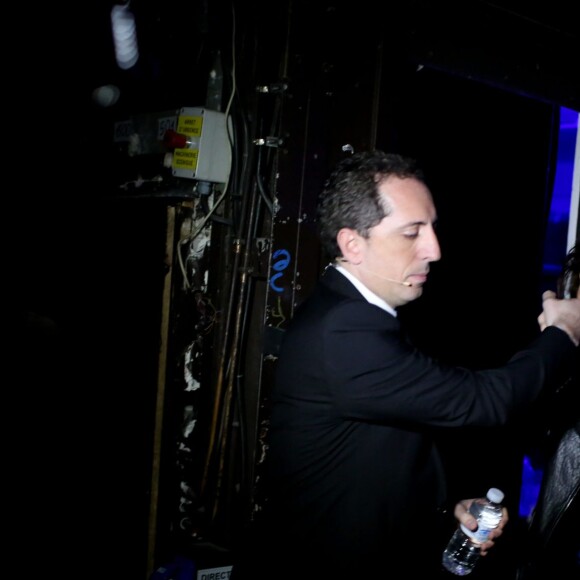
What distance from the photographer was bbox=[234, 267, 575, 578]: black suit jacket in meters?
1.44

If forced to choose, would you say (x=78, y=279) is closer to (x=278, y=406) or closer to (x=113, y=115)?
(x=113, y=115)

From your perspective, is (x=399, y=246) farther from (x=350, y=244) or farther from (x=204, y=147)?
(x=204, y=147)

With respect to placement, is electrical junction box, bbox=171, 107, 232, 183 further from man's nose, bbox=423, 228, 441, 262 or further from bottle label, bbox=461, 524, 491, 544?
bottle label, bbox=461, 524, 491, 544

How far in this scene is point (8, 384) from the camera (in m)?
3.08

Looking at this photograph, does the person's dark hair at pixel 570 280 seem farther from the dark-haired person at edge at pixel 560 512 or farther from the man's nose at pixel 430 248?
the man's nose at pixel 430 248

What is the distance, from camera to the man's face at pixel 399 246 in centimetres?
171

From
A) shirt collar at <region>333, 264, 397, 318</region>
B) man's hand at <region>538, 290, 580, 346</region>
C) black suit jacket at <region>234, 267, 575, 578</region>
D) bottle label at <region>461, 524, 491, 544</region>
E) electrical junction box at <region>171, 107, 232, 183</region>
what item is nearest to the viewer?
black suit jacket at <region>234, 267, 575, 578</region>

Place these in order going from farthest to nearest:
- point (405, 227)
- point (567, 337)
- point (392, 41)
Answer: point (392, 41)
point (405, 227)
point (567, 337)

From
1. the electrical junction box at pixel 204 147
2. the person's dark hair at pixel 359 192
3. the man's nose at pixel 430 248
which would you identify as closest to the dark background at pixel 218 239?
the electrical junction box at pixel 204 147

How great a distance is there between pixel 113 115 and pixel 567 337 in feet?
10.6

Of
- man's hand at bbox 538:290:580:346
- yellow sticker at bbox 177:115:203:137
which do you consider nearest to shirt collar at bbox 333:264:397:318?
man's hand at bbox 538:290:580:346

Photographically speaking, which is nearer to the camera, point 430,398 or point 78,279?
point 430,398

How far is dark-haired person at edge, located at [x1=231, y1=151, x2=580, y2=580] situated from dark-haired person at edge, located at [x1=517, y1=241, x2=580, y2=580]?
0.16 m

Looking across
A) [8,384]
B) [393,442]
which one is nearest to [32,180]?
[8,384]
